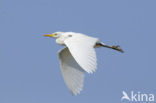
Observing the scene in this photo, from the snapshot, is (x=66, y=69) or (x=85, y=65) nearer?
(x=85, y=65)

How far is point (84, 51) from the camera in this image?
38.8ft

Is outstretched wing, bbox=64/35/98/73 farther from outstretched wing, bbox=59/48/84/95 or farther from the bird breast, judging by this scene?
outstretched wing, bbox=59/48/84/95

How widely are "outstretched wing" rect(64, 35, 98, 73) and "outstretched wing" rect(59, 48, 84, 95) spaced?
1647mm

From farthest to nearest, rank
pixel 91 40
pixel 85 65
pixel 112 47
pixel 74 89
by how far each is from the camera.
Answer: pixel 112 47, pixel 74 89, pixel 91 40, pixel 85 65

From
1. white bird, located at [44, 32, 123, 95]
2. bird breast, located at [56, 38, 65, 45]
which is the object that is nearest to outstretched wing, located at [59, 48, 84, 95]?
white bird, located at [44, 32, 123, 95]

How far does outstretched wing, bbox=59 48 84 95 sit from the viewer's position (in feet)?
47.0

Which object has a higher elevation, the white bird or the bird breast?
the bird breast

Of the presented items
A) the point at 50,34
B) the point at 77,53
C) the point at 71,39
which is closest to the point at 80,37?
the point at 71,39

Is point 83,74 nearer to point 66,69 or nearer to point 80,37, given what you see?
point 66,69

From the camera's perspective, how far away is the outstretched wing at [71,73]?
47.0ft

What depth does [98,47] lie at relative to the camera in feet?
48.3

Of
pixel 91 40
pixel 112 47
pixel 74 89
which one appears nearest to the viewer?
pixel 91 40

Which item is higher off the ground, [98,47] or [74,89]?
[98,47]

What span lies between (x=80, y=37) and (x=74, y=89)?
5.79ft
